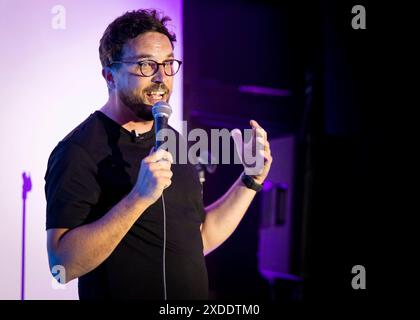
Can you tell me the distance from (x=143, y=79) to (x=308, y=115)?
5.80 feet

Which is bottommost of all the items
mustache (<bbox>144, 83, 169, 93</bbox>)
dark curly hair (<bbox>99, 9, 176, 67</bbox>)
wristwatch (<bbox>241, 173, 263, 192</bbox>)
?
wristwatch (<bbox>241, 173, 263, 192</bbox>)

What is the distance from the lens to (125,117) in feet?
5.75

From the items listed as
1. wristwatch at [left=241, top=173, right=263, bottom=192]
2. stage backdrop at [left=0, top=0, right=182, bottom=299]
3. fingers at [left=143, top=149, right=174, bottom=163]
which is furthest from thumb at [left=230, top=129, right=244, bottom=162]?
stage backdrop at [left=0, top=0, right=182, bottom=299]

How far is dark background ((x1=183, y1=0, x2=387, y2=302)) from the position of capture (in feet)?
9.77

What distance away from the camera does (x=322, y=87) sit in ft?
10.6

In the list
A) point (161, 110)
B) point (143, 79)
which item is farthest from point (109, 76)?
point (161, 110)

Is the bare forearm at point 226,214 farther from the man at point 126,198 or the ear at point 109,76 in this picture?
the ear at point 109,76

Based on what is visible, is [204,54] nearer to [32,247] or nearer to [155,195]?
[32,247]

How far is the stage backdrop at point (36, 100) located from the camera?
6.36ft

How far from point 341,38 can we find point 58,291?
2180 millimetres

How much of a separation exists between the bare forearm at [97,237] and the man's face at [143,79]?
0.39m

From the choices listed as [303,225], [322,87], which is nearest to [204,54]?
[322,87]

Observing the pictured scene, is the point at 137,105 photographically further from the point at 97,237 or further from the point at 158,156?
the point at 97,237

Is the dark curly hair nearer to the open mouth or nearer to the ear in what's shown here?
the ear
